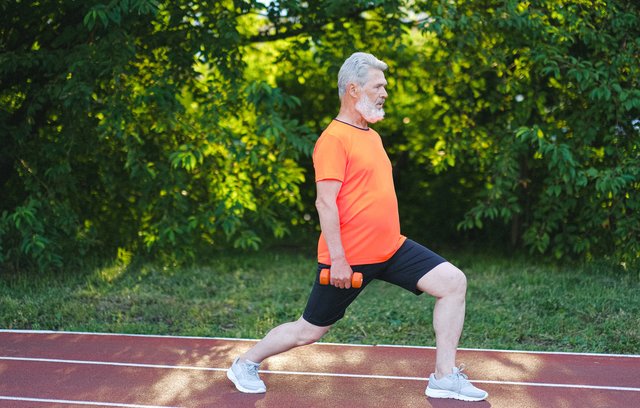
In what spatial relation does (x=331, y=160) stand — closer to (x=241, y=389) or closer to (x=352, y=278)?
(x=352, y=278)

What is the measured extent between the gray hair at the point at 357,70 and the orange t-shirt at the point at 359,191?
0.71 feet

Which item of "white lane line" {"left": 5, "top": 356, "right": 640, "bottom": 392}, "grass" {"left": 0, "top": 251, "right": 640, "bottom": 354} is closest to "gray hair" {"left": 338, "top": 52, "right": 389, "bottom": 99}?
"white lane line" {"left": 5, "top": 356, "right": 640, "bottom": 392}

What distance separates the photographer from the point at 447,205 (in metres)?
11.0

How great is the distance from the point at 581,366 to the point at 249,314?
9.28 ft

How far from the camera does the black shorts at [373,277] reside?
4.38 m

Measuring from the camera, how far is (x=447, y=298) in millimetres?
4383

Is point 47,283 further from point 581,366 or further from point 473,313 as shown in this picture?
point 581,366

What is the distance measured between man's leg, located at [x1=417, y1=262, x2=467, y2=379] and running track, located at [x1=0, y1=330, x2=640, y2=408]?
0.39 metres

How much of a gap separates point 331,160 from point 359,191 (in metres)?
0.24

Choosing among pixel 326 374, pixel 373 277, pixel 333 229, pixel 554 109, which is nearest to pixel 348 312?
pixel 326 374

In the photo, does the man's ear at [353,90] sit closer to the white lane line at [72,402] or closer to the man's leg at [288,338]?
the man's leg at [288,338]

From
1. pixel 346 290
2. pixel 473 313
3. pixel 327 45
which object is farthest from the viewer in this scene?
pixel 327 45

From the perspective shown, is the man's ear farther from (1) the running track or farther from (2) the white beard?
(1) the running track

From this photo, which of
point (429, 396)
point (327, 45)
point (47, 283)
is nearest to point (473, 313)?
point (429, 396)
